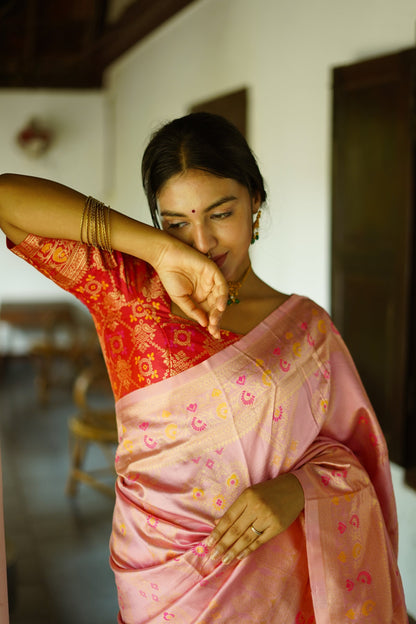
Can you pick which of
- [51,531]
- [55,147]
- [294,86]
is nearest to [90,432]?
[51,531]

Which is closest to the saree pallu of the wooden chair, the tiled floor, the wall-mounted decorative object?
the tiled floor

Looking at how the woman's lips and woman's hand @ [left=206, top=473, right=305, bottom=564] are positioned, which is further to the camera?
the woman's lips

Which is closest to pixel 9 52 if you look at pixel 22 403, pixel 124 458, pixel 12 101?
pixel 12 101

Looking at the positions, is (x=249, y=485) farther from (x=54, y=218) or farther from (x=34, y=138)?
(x=34, y=138)

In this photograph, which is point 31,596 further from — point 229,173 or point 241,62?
point 241,62

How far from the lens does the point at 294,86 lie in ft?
9.66

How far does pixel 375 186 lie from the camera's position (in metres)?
2.44

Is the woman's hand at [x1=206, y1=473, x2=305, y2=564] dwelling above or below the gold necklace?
below

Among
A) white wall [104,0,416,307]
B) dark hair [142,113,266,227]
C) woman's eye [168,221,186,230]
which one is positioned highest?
white wall [104,0,416,307]

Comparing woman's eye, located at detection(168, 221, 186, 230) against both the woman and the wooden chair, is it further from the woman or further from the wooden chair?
the wooden chair

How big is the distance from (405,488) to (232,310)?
4.34ft

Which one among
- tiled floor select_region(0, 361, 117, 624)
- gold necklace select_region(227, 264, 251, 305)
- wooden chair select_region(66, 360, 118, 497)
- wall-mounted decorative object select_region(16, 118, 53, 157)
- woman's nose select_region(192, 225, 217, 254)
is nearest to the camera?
woman's nose select_region(192, 225, 217, 254)

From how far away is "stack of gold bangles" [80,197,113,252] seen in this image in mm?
1069

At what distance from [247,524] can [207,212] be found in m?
0.53
